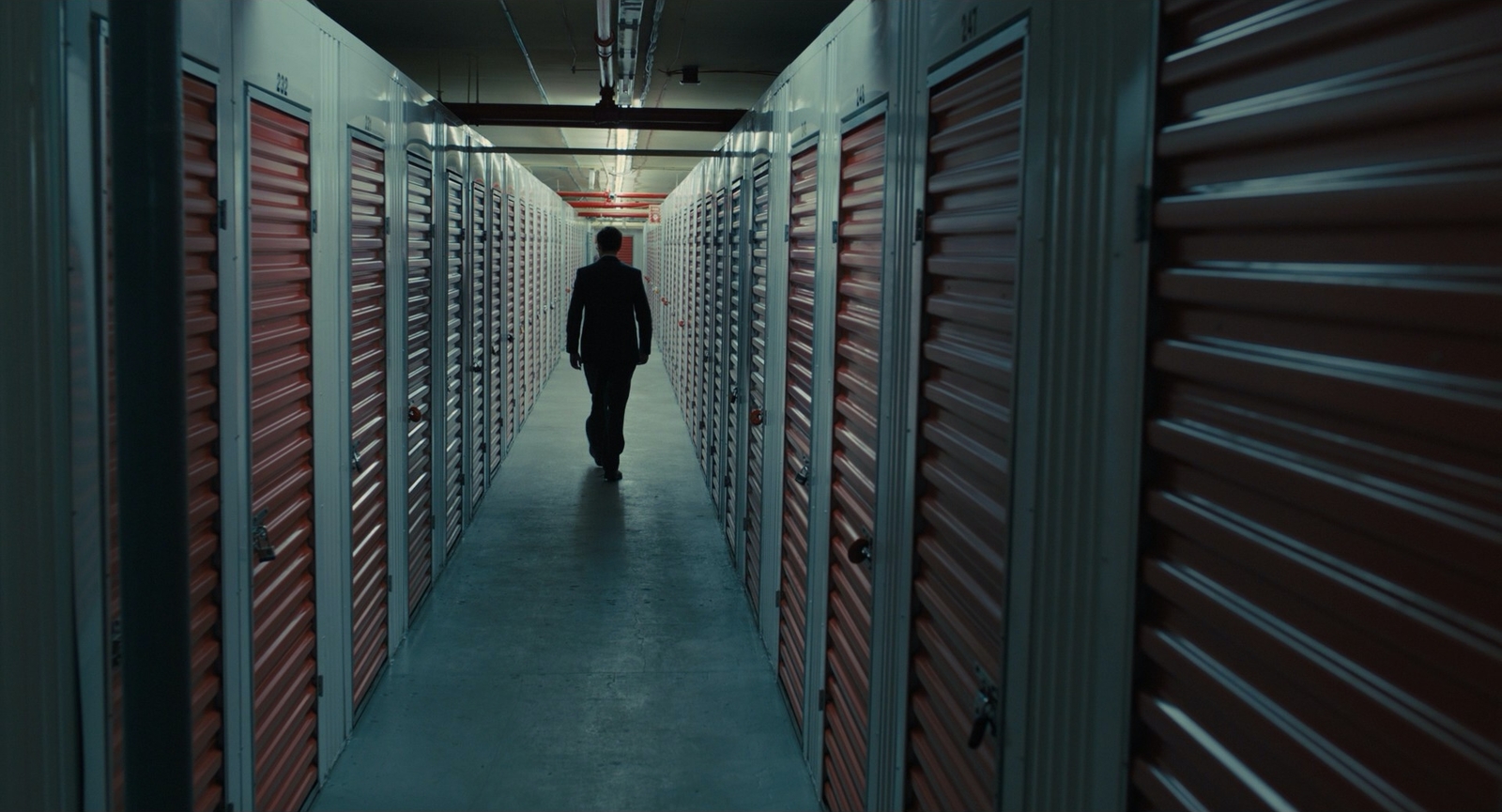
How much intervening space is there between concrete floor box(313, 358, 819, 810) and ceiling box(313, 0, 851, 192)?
11.1 feet

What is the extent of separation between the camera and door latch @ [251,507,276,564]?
3.42 meters

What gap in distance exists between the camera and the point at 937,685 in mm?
2820

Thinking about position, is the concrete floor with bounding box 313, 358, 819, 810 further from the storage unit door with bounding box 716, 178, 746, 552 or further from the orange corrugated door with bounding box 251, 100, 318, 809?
the orange corrugated door with bounding box 251, 100, 318, 809

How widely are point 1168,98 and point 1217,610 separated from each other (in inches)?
27.5

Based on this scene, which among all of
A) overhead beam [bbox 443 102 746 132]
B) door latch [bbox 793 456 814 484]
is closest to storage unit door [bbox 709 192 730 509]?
overhead beam [bbox 443 102 746 132]

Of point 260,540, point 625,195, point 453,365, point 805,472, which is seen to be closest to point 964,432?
point 805,472

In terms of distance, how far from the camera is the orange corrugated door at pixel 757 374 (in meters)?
5.91

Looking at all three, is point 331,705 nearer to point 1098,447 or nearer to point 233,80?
point 233,80

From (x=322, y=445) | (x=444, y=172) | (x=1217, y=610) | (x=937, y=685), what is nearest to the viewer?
(x=1217, y=610)

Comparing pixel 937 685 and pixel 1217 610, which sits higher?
pixel 1217 610

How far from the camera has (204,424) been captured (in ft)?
10.0

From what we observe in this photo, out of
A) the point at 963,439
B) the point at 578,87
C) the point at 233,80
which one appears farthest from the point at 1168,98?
the point at 578,87

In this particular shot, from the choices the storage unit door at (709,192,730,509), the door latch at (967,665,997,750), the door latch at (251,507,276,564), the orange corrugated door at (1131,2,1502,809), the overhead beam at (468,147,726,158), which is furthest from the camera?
the storage unit door at (709,192,730,509)

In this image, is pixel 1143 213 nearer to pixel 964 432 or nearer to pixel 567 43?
pixel 964 432
